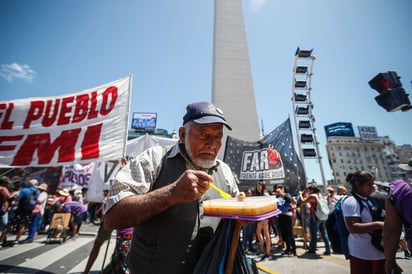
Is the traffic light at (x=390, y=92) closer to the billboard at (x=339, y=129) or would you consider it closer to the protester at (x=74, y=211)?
the protester at (x=74, y=211)

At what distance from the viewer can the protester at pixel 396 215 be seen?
4.85ft

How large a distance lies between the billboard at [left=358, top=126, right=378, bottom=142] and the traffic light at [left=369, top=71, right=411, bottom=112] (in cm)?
7035

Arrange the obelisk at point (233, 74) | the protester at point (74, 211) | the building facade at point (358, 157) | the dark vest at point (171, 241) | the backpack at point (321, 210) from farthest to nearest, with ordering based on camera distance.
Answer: the building facade at point (358, 157), the obelisk at point (233, 74), the protester at point (74, 211), the backpack at point (321, 210), the dark vest at point (171, 241)

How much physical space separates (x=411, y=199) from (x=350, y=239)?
1.02m

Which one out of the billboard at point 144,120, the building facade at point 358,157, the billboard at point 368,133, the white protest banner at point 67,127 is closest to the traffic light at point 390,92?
the white protest banner at point 67,127

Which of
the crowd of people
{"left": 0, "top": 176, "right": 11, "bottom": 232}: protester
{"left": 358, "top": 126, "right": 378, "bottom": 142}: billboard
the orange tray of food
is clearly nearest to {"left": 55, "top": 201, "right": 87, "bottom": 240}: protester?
{"left": 0, "top": 176, "right": 11, "bottom": 232}: protester

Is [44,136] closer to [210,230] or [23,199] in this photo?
[23,199]

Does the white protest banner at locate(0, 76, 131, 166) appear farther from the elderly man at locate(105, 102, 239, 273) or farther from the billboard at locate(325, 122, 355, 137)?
the billboard at locate(325, 122, 355, 137)

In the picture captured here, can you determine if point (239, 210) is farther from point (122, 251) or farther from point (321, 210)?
point (321, 210)

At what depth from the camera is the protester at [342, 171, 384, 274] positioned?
193 cm

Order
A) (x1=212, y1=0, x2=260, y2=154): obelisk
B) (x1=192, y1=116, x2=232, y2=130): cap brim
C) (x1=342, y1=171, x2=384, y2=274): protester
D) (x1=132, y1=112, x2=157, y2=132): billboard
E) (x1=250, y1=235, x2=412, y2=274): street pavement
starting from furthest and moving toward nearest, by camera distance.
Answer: (x1=132, y1=112, x2=157, y2=132): billboard, (x1=212, y1=0, x2=260, y2=154): obelisk, (x1=250, y1=235, x2=412, y2=274): street pavement, (x1=342, y1=171, x2=384, y2=274): protester, (x1=192, y1=116, x2=232, y2=130): cap brim

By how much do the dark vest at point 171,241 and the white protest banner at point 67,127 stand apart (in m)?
2.87

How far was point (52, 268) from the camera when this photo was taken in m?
3.68

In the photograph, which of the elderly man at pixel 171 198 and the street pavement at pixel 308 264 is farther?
the street pavement at pixel 308 264
